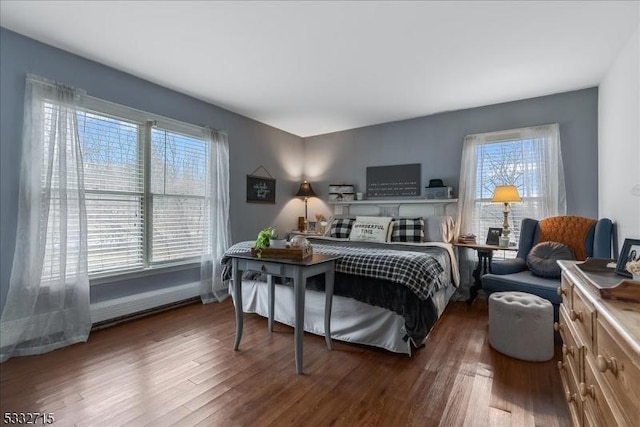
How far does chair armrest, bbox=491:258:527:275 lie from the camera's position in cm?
276

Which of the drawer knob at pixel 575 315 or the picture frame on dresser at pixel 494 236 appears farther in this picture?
the picture frame on dresser at pixel 494 236

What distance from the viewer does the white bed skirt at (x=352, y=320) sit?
2207 millimetres

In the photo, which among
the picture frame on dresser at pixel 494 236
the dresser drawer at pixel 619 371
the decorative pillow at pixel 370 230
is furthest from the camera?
the decorative pillow at pixel 370 230

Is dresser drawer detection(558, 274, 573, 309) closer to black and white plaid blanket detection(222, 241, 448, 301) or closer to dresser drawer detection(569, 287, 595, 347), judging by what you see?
dresser drawer detection(569, 287, 595, 347)

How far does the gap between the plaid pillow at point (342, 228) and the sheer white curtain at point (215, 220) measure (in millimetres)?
1438

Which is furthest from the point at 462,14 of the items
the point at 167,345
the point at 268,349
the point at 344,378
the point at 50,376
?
the point at 50,376

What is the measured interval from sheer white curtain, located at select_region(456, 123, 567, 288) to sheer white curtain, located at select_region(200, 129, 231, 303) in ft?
10.0

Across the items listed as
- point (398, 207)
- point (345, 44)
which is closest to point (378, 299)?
point (345, 44)

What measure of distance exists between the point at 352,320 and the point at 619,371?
1736 mm

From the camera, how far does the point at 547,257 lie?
8.91ft

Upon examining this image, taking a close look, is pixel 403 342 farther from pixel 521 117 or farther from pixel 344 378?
pixel 521 117

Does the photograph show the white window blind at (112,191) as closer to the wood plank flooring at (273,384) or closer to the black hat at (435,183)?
the wood plank flooring at (273,384)

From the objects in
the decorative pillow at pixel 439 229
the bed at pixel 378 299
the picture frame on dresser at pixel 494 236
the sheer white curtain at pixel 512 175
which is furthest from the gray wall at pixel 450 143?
the bed at pixel 378 299

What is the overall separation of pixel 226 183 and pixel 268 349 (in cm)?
221
